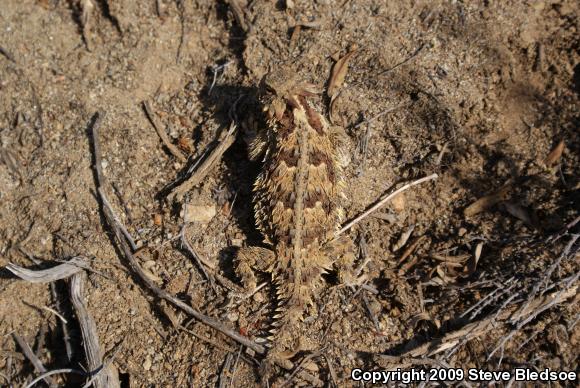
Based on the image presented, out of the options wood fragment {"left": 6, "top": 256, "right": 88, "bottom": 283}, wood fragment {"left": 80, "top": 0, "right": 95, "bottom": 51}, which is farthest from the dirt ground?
wood fragment {"left": 6, "top": 256, "right": 88, "bottom": 283}

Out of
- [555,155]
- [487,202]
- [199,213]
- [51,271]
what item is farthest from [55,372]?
[555,155]

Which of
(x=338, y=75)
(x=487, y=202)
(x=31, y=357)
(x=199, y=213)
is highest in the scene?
(x=338, y=75)

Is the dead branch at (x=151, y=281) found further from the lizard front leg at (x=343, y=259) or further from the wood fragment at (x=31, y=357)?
the wood fragment at (x=31, y=357)

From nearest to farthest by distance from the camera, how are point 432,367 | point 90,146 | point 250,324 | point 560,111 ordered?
point 432,367
point 250,324
point 560,111
point 90,146

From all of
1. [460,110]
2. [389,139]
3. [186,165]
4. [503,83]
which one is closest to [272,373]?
[186,165]

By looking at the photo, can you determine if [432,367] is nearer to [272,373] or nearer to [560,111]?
[272,373]

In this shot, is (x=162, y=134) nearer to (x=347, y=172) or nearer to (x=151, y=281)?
(x=151, y=281)

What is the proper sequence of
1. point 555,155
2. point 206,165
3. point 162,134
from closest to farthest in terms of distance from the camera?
point 555,155
point 206,165
point 162,134
